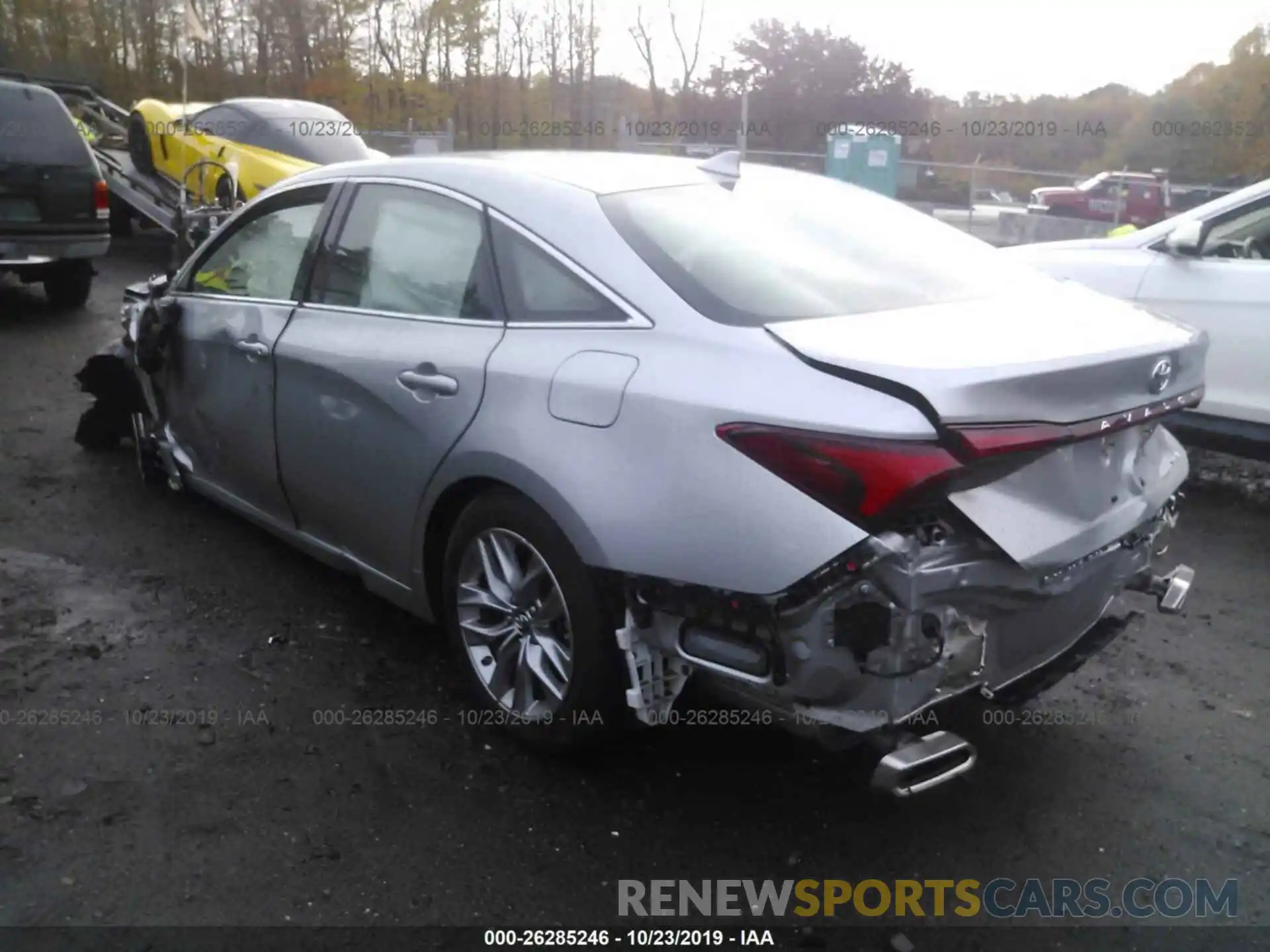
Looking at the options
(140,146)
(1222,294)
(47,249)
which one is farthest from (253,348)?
(140,146)

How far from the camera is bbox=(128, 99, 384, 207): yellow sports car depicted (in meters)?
11.1

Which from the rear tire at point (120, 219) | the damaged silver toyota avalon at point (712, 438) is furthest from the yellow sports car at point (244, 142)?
the damaged silver toyota avalon at point (712, 438)

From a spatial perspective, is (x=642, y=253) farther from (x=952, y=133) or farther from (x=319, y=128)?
(x=952, y=133)

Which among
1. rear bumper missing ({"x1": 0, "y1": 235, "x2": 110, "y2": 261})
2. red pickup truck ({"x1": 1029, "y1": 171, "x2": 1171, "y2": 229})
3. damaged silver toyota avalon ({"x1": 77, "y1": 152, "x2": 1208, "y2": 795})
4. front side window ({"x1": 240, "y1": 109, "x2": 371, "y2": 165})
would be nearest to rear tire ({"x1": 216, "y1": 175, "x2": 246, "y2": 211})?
front side window ({"x1": 240, "y1": 109, "x2": 371, "y2": 165})

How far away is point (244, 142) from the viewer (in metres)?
11.5

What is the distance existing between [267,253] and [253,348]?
428 mm

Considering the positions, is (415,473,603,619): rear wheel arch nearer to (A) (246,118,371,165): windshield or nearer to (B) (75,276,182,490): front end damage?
(B) (75,276,182,490): front end damage

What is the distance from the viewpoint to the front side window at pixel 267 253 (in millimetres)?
4012

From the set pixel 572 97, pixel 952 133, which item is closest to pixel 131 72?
pixel 572 97

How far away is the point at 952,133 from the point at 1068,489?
31648 mm

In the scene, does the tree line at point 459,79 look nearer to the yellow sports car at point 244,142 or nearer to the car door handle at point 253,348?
the yellow sports car at point 244,142

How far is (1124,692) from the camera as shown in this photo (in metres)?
3.72

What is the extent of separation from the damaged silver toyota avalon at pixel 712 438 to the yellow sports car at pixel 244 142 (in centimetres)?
776

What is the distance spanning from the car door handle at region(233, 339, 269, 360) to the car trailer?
6.25 meters
